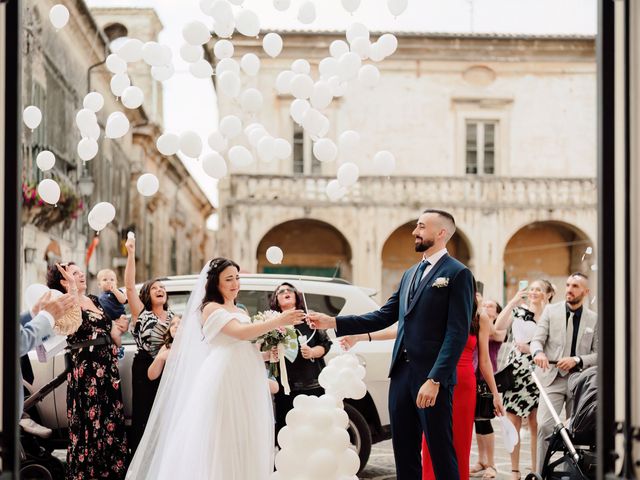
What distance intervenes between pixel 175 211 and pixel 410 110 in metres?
18.6

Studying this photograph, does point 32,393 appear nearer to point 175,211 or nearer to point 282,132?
point 282,132

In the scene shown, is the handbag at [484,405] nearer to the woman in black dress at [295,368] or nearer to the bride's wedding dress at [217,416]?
the woman in black dress at [295,368]

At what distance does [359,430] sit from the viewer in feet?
26.2

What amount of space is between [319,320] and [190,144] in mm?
2741

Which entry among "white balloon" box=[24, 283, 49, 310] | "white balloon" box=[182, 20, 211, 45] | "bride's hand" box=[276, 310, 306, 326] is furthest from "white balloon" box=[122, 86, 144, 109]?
"white balloon" box=[24, 283, 49, 310]

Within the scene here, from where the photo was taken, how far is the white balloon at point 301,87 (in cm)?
839

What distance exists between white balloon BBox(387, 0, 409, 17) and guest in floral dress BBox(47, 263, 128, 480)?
4018mm

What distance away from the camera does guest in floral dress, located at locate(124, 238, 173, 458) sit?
24.0 ft

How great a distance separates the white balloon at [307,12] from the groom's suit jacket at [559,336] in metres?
3.63

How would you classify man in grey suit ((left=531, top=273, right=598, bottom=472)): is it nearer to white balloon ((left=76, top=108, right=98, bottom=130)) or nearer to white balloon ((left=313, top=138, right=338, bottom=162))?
white balloon ((left=313, top=138, right=338, bottom=162))

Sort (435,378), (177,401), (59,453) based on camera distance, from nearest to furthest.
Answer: (435,378), (177,401), (59,453)

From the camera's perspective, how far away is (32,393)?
7699mm

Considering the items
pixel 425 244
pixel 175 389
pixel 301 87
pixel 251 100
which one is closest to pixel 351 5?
pixel 301 87

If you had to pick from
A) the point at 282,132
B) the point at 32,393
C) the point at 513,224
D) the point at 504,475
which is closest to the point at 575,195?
the point at 513,224
